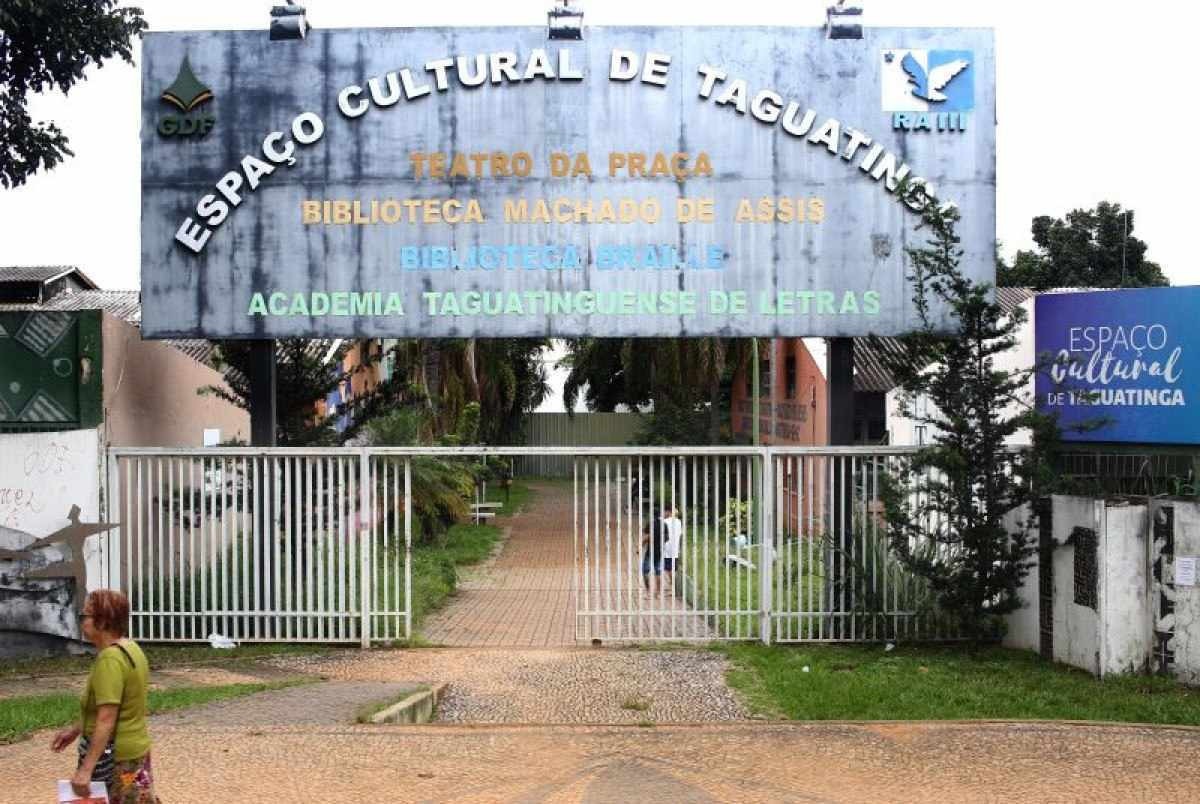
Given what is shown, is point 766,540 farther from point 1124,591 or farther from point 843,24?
point 843,24

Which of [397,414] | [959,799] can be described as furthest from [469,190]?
[397,414]

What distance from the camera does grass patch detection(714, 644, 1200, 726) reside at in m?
9.71

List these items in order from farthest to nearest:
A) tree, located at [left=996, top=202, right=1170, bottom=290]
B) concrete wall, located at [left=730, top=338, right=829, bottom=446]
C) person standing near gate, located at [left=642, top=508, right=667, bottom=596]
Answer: tree, located at [left=996, top=202, right=1170, bottom=290] → concrete wall, located at [left=730, top=338, right=829, bottom=446] → person standing near gate, located at [left=642, top=508, right=667, bottom=596]

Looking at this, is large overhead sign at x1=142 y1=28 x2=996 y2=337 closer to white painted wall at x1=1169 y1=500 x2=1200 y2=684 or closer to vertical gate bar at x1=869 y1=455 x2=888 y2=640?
vertical gate bar at x1=869 y1=455 x2=888 y2=640

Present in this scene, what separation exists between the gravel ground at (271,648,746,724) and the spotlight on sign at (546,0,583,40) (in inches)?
243

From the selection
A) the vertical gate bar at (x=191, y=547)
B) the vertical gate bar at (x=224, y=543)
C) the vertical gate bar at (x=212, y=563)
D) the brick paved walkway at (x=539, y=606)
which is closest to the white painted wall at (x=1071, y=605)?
the brick paved walkway at (x=539, y=606)

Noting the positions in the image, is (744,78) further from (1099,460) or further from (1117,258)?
(1117,258)

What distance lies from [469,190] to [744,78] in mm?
2968

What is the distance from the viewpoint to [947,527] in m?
12.5

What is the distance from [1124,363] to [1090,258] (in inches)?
1513

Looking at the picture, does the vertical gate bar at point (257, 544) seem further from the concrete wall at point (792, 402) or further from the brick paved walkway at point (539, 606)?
the concrete wall at point (792, 402)

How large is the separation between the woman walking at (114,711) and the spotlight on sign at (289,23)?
324 inches

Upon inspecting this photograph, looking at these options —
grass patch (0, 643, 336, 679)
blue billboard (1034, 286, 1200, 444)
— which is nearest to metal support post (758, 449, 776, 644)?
blue billboard (1034, 286, 1200, 444)

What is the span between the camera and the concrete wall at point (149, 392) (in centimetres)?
1278
